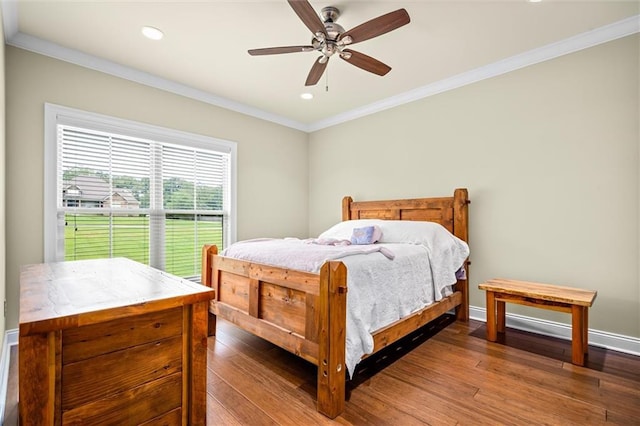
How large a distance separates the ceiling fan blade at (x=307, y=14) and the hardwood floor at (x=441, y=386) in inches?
92.4

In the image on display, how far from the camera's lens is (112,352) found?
43.4 inches

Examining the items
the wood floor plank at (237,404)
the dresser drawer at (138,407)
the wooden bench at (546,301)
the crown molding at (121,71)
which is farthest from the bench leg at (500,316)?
the crown molding at (121,71)

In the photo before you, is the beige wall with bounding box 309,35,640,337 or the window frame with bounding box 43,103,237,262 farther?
the window frame with bounding box 43,103,237,262

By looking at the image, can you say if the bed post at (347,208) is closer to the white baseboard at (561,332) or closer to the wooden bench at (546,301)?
the white baseboard at (561,332)

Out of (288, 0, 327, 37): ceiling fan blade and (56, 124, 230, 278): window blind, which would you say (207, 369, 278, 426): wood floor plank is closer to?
(56, 124, 230, 278): window blind

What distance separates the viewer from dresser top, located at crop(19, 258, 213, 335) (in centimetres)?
95

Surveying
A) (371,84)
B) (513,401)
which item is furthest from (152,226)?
(513,401)

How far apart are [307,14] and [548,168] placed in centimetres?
253

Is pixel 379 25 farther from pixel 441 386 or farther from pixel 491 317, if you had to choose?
pixel 491 317

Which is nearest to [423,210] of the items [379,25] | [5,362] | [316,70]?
[316,70]

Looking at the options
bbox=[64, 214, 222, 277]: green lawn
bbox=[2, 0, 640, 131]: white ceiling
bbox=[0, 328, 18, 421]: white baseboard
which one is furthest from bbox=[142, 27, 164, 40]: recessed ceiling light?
bbox=[0, 328, 18, 421]: white baseboard

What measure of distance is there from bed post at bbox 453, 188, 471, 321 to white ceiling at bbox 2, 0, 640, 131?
4.14ft

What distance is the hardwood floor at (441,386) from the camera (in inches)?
66.5

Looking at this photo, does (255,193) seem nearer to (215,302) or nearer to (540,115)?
(215,302)
